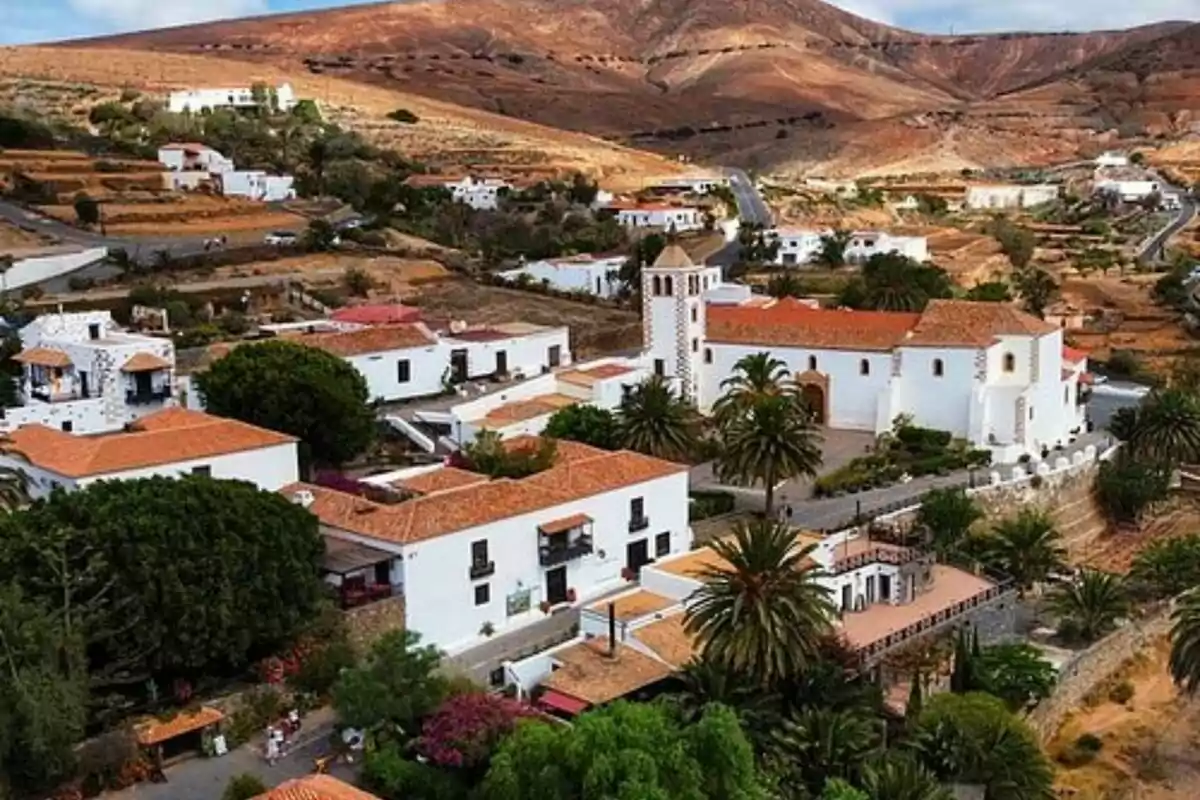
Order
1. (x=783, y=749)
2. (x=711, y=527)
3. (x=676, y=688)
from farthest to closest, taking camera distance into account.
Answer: (x=711, y=527), (x=676, y=688), (x=783, y=749)

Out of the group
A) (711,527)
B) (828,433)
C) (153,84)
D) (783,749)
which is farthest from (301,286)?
(153,84)

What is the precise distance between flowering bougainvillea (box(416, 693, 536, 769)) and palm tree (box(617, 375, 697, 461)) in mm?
16306

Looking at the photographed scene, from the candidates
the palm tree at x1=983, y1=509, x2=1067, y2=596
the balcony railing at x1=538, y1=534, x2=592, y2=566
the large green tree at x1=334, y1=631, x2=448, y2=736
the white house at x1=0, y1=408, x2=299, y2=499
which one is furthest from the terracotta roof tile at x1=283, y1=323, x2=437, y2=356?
the large green tree at x1=334, y1=631, x2=448, y2=736

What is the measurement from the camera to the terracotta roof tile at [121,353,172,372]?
138 ft

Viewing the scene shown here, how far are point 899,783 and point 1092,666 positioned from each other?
39.3 feet

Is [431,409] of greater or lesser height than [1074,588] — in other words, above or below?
above

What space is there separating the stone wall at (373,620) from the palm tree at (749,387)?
49.6 ft

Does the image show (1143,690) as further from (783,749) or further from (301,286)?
(301,286)

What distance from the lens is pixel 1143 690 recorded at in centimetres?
3466

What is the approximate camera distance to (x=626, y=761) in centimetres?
2059

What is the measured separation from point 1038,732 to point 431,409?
24.1 meters

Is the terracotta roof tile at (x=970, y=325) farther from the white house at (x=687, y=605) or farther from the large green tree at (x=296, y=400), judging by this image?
the large green tree at (x=296, y=400)

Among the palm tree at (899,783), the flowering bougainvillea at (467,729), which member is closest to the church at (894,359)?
the palm tree at (899,783)

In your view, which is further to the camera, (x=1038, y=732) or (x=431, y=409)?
(x=431, y=409)
